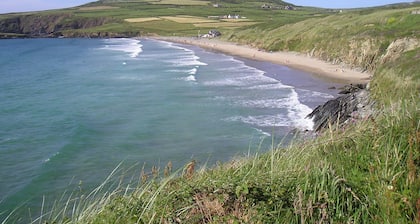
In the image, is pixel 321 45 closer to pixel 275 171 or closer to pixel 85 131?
pixel 85 131

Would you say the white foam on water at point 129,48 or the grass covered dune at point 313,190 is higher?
the grass covered dune at point 313,190

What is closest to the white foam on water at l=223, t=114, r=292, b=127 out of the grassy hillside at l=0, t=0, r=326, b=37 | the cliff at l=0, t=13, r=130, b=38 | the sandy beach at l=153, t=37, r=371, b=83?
the sandy beach at l=153, t=37, r=371, b=83

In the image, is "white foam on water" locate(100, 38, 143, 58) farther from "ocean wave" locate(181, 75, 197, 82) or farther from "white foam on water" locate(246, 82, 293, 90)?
"white foam on water" locate(246, 82, 293, 90)

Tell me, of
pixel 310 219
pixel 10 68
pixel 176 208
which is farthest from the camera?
pixel 10 68

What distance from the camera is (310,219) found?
3.79 metres

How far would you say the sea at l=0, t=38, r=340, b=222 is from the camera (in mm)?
15680

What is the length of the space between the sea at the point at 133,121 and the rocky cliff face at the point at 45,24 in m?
123

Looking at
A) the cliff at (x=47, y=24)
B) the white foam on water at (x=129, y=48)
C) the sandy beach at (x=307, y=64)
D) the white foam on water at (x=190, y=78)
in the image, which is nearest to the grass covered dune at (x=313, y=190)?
the sandy beach at (x=307, y=64)

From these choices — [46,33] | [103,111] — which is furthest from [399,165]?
[46,33]

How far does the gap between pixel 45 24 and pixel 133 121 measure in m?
160

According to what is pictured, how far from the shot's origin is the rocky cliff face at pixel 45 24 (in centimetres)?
16375

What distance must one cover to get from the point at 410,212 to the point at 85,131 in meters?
20.3

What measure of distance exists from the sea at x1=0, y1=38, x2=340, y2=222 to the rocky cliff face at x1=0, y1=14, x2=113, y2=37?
12261 cm

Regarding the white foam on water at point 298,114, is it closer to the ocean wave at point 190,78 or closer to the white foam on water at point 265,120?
the white foam on water at point 265,120
